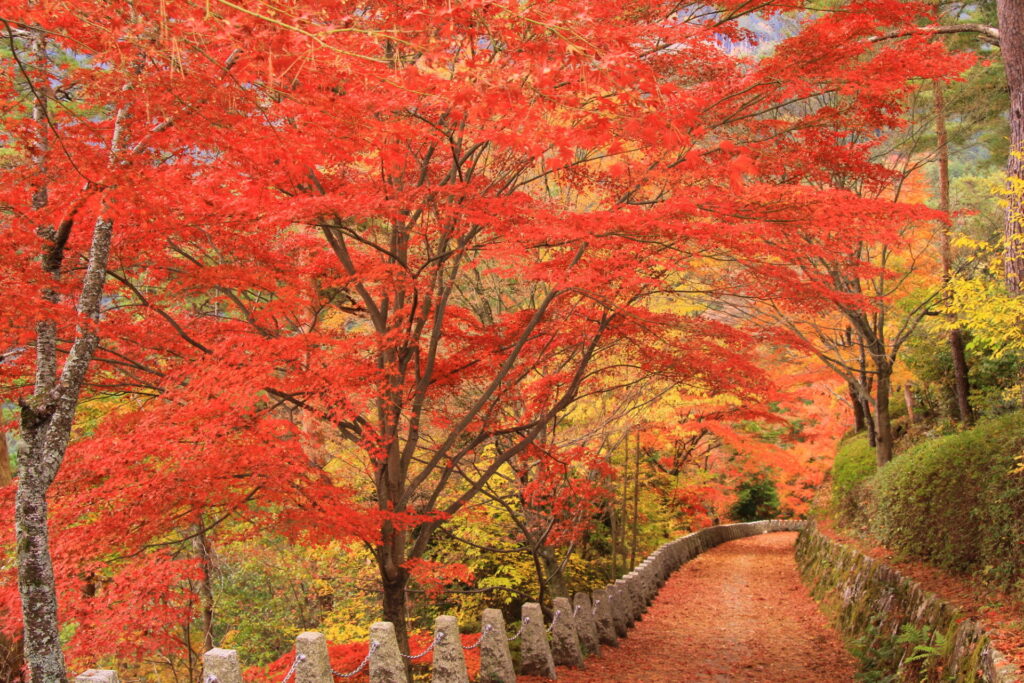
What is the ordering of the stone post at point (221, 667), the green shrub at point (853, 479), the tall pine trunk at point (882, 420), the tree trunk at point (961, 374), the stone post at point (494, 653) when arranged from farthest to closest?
1. the green shrub at point (853, 479)
2. the tall pine trunk at point (882, 420)
3. the tree trunk at point (961, 374)
4. the stone post at point (494, 653)
5. the stone post at point (221, 667)

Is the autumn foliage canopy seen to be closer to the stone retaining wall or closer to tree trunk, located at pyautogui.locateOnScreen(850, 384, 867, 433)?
the stone retaining wall

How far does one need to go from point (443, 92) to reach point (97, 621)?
515 centimetres

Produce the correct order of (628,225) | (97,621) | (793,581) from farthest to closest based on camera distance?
(793,581) → (628,225) → (97,621)

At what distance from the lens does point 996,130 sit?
1838cm

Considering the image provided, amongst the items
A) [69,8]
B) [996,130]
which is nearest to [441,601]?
[69,8]

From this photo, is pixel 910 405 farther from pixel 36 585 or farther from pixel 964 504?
pixel 36 585

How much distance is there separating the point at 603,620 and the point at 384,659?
5.75m

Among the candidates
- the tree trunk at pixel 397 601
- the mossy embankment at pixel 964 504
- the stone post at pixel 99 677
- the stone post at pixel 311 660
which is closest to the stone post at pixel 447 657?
the stone post at pixel 311 660

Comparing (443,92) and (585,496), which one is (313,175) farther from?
(585,496)

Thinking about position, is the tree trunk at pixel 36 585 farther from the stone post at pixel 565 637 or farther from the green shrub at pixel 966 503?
the green shrub at pixel 966 503

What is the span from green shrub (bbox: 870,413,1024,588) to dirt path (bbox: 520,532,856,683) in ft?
6.03

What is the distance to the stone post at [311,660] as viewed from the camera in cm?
467

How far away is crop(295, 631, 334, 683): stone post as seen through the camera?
4.67 metres

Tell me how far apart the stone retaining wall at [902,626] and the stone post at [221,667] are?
15.8 feet
